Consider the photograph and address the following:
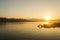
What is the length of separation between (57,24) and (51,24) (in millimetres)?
392

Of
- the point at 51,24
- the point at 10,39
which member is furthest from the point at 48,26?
the point at 10,39

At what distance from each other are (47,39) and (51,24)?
10.6ft

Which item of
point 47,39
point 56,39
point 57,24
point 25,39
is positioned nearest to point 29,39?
point 25,39

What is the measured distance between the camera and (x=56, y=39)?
4.65 m

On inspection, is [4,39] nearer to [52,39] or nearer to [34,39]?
[34,39]

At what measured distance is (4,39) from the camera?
4.53 metres

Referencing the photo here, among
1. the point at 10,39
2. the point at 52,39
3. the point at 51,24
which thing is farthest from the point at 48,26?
the point at 10,39

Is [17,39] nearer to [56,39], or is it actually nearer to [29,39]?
[29,39]

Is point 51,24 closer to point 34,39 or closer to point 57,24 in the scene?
point 57,24

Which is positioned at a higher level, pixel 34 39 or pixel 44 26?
pixel 44 26

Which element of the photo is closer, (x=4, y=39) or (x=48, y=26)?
(x=4, y=39)

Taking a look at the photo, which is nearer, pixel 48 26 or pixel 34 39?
pixel 34 39

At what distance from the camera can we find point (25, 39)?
4.53m

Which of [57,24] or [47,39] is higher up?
[57,24]
